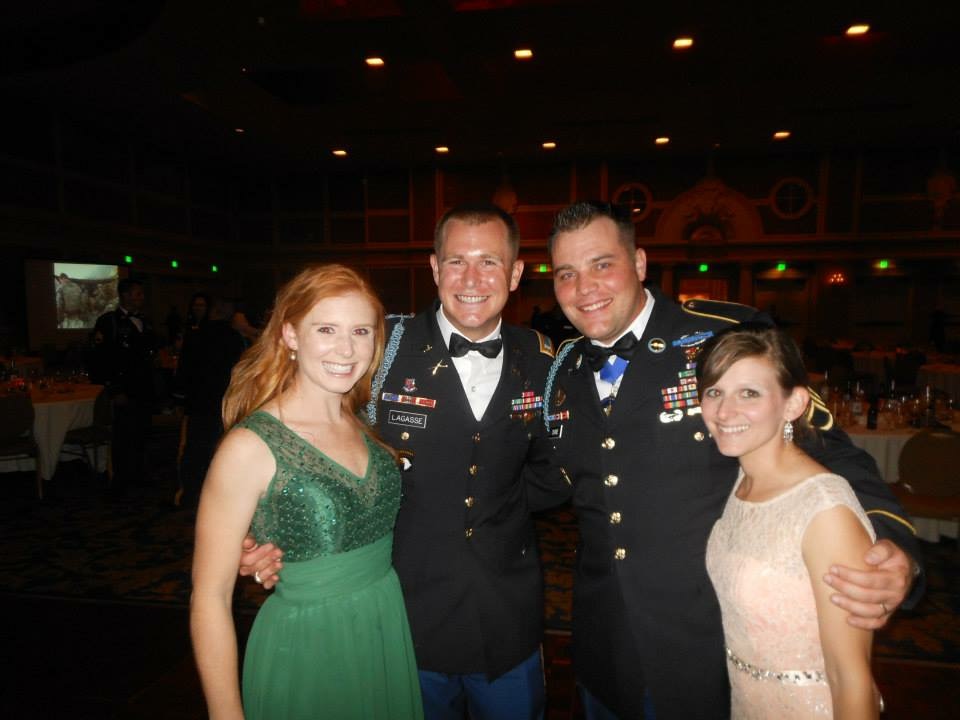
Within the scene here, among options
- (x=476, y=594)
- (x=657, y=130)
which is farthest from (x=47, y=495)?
(x=657, y=130)

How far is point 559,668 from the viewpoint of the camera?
3.13 meters

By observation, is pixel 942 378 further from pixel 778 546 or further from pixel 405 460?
pixel 405 460

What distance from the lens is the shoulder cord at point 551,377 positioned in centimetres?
201

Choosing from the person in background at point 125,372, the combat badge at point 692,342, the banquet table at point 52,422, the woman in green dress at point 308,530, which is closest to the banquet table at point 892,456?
the combat badge at point 692,342

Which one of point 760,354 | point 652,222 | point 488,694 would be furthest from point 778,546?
point 652,222

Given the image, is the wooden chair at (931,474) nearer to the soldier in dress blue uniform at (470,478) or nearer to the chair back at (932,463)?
the chair back at (932,463)

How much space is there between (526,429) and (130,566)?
3.91m

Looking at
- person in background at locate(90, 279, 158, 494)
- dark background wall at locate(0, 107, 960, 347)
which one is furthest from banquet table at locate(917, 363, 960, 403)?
person in background at locate(90, 279, 158, 494)

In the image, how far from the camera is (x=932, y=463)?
4188 mm

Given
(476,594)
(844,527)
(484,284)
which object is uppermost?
(484,284)

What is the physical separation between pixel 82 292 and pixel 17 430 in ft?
26.4

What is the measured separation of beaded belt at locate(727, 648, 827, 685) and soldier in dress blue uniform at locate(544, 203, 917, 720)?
13 cm

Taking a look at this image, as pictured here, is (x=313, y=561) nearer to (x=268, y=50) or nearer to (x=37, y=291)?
(x=268, y=50)

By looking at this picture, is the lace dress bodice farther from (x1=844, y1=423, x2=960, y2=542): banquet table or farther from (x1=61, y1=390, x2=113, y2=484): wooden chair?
(x1=61, y1=390, x2=113, y2=484): wooden chair
